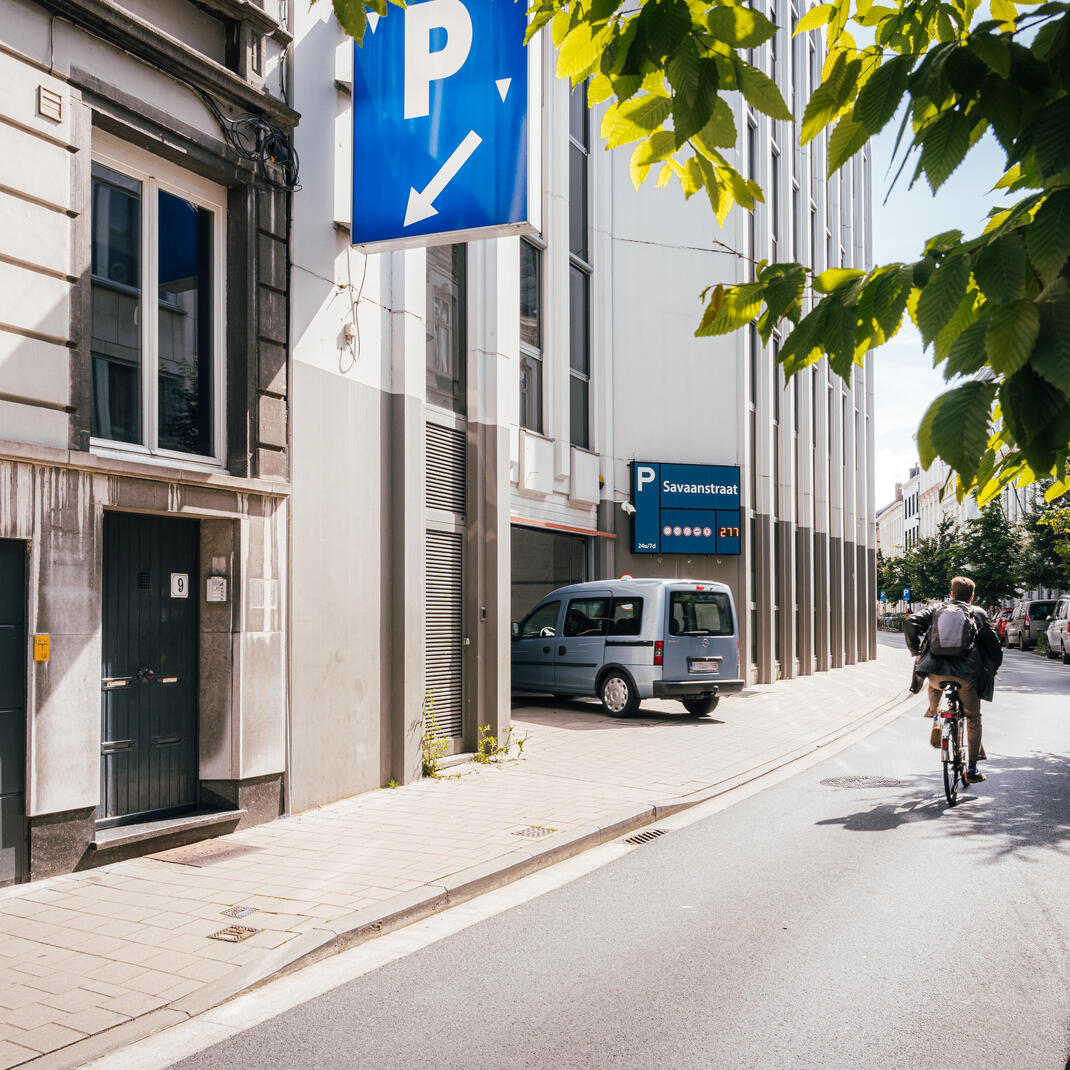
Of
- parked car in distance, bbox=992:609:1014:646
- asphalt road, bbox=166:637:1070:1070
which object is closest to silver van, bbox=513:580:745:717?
asphalt road, bbox=166:637:1070:1070

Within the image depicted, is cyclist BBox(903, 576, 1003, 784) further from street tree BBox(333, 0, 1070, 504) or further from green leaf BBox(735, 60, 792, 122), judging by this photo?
green leaf BBox(735, 60, 792, 122)

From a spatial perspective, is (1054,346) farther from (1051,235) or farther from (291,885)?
(291,885)

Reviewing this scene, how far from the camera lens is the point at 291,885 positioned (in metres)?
6.45

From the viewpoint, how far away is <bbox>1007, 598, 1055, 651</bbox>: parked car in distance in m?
41.4

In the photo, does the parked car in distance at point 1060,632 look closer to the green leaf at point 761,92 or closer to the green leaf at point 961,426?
the green leaf at point 761,92

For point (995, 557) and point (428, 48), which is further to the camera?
point (995, 557)

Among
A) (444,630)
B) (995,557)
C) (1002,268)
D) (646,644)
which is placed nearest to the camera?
(1002,268)

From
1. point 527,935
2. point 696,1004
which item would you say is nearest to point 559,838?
point 527,935

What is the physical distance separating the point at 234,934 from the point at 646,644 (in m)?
10.8

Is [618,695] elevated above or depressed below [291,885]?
above

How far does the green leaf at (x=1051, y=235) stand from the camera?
1.77 m

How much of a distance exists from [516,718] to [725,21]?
1432 centimetres

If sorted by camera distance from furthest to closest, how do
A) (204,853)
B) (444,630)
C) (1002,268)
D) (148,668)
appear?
(444,630) < (148,668) < (204,853) < (1002,268)

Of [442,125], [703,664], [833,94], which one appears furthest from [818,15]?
[703,664]
